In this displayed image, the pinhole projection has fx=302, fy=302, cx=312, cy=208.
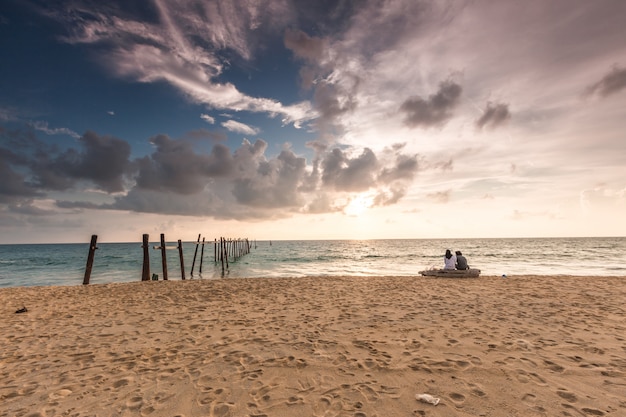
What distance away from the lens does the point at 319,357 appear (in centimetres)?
604

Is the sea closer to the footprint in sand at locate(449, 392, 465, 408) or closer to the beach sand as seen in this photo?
the beach sand

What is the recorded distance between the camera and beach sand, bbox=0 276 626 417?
→ 4375 millimetres

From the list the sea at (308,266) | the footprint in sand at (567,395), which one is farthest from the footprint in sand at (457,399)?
the sea at (308,266)

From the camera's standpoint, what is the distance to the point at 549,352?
6031 mm

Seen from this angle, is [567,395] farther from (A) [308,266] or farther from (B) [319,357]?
(A) [308,266]

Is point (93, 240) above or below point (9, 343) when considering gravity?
above

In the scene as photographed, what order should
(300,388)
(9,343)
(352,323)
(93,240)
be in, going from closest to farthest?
(300,388)
(9,343)
(352,323)
(93,240)

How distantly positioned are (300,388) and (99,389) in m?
3.32

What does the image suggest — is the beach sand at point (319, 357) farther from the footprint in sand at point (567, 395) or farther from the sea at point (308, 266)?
the sea at point (308, 266)

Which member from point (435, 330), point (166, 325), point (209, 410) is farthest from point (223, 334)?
point (435, 330)

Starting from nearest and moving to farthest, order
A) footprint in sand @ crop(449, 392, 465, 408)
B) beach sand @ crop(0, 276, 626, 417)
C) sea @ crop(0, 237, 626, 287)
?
footprint in sand @ crop(449, 392, 465, 408), beach sand @ crop(0, 276, 626, 417), sea @ crop(0, 237, 626, 287)

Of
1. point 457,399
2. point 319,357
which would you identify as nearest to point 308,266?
point 319,357

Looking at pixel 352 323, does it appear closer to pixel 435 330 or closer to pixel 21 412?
pixel 435 330

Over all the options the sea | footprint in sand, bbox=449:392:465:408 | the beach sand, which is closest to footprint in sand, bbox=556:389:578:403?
the beach sand
